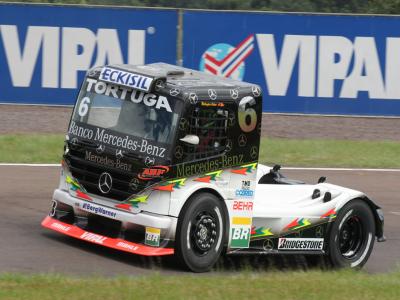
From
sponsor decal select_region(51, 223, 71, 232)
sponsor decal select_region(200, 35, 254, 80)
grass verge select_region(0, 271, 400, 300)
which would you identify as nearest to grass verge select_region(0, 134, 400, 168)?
Answer: sponsor decal select_region(200, 35, 254, 80)

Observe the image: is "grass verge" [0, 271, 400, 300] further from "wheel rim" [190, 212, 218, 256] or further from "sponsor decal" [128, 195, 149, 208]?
"sponsor decal" [128, 195, 149, 208]

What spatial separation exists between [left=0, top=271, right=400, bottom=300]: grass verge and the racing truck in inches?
40.4

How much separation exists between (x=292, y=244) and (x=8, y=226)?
134 inches

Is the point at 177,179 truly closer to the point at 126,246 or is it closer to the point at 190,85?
the point at 126,246

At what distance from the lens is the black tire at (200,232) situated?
9.88 m

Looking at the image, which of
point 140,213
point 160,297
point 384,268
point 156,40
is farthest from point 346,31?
point 160,297

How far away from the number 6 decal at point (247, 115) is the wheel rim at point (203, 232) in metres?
1.02

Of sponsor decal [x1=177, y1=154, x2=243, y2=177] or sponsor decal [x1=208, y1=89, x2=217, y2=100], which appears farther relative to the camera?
sponsor decal [x1=208, y1=89, x2=217, y2=100]

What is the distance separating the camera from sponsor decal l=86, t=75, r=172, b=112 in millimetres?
9969

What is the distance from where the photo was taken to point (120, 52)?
65.6 feet

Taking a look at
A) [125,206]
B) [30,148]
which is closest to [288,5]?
[30,148]

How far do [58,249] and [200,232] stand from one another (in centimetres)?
160

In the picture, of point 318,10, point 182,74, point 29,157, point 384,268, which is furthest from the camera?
point 318,10

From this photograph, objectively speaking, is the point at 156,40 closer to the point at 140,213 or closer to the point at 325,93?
the point at 325,93
